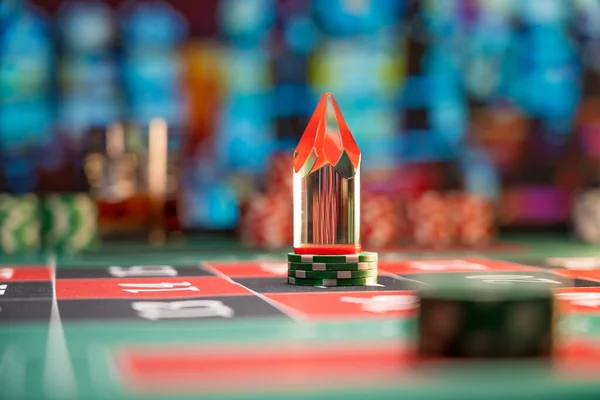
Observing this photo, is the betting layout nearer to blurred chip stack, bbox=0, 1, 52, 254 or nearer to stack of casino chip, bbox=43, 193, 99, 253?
stack of casino chip, bbox=43, 193, 99, 253

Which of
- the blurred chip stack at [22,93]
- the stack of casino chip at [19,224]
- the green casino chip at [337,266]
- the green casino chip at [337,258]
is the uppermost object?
the blurred chip stack at [22,93]

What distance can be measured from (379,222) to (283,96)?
1758mm

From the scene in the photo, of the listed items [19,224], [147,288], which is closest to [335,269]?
[147,288]

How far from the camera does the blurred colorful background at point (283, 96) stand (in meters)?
8.95

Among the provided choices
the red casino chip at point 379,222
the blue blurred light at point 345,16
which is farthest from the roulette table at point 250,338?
the blue blurred light at point 345,16

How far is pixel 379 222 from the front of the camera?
8531 mm

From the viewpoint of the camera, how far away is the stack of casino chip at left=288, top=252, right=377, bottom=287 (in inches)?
181

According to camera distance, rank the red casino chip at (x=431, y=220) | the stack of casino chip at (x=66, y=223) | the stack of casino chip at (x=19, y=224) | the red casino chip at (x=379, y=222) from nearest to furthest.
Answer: the stack of casino chip at (x=19, y=224), the stack of casino chip at (x=66, y=223), the red casino chip at (x=379, y=222), the red casino chip at (x=431, y=220)

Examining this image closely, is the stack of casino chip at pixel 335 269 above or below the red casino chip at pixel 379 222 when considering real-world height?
below

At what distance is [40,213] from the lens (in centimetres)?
783

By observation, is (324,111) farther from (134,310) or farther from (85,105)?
(85,105)

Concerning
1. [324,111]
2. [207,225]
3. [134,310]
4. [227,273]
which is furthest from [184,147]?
[134,310]

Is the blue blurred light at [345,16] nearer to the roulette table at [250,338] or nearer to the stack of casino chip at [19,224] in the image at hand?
the stack of casino chip at [19,224]

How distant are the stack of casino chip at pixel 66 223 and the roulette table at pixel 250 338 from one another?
6.31 feet
